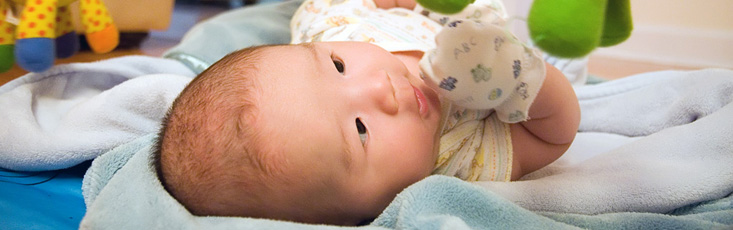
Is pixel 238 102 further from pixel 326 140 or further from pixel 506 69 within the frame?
pixel 506 69

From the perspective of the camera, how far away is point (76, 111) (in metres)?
0.91

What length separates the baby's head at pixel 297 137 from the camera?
2.03 feet

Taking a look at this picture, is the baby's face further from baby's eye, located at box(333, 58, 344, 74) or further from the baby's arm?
the baby's arm

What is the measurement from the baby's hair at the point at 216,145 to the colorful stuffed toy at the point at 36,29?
0.39 m

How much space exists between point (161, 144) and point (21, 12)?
1.58 feet

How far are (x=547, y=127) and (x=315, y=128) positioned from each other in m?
0.37

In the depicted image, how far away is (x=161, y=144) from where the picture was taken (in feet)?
2.29

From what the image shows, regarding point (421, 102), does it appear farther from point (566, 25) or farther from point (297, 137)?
point (566, 25)

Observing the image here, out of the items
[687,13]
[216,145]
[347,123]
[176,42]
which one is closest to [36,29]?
[216,145]

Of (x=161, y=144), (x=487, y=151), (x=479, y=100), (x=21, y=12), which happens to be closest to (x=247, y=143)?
(x=161, y=144)

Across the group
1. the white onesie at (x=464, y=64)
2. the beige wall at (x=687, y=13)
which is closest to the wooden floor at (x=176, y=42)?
the beige wall at (x=687, y=13)

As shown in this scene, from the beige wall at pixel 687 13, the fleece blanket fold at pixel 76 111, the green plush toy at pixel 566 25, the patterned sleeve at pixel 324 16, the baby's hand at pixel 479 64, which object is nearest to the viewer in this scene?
the green plush toy at pixel 566 25

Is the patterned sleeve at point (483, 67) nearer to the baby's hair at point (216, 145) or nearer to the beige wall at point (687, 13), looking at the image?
the baby's hair at point (216, 145)

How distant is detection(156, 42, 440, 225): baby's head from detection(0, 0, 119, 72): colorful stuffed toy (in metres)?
0.38
